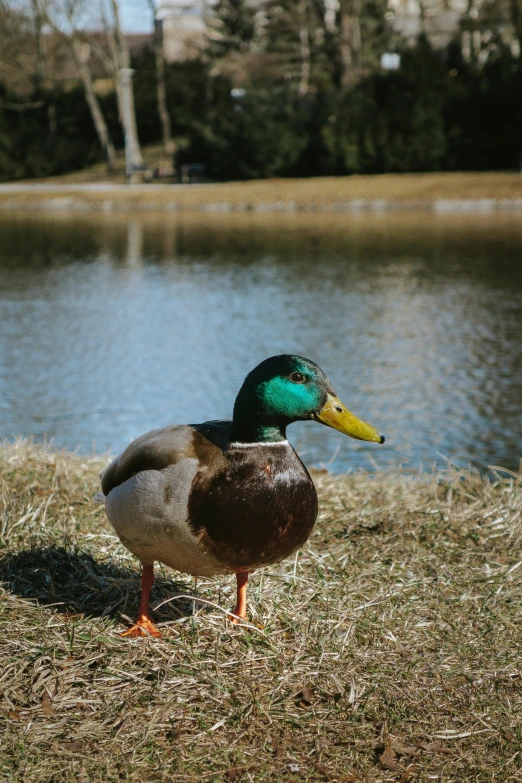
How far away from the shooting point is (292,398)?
9.14ft

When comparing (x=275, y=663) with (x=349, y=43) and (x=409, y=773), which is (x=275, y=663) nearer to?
(x=409, y=773)

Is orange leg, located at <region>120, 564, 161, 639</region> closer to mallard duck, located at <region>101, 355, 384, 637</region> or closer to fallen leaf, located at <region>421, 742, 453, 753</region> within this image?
mallard duck, located at <region>101, 355, 384, 637</region>

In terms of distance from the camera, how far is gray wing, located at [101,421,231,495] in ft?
9.43

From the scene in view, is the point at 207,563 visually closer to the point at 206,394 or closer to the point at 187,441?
the point at 187,441

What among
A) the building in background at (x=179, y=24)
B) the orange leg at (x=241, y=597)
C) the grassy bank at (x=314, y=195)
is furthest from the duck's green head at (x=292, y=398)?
the building in background at (x=179, y=24)

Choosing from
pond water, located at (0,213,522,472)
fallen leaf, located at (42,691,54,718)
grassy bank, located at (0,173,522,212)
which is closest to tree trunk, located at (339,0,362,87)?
grassy bank, located at (0,173,522,212)

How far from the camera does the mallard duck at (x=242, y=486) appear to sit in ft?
9.00

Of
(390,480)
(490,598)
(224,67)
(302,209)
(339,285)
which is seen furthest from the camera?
(224,67)

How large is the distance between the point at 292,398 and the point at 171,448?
417 millimetres

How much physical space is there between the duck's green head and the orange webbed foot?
75 centimetres

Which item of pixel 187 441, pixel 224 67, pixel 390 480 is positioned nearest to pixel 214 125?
pixel 224 67

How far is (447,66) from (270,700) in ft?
102

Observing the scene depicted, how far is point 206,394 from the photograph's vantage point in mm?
8570

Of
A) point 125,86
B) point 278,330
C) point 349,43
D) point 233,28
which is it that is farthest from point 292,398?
point 233,28
